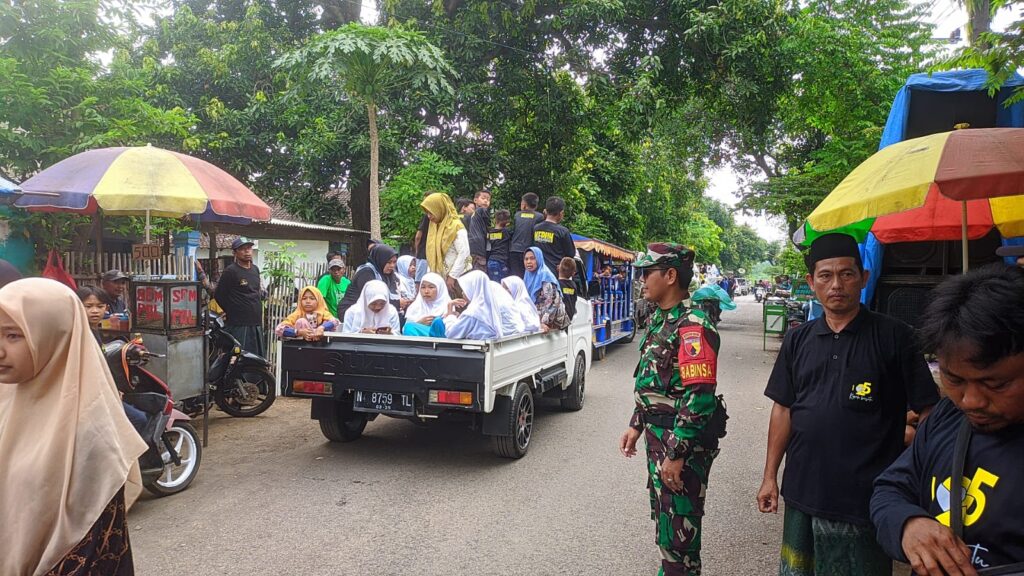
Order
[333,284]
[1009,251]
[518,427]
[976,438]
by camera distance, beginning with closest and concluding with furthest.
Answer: [976,438] < [1009,251] < [518,427] < [333,284]

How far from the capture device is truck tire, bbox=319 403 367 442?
6.11m

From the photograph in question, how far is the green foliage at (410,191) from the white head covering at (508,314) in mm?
5212

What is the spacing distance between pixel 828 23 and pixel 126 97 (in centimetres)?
1116

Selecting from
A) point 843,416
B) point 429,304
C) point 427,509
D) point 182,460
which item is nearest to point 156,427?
point 182,460

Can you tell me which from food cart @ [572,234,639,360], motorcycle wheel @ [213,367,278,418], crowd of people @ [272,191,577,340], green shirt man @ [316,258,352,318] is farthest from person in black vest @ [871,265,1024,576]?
food cart @ [572,234,639,360]

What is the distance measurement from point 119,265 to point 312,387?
493 cm

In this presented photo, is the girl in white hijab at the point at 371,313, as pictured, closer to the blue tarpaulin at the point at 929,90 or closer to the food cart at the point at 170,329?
the food cart at the point at 170,329

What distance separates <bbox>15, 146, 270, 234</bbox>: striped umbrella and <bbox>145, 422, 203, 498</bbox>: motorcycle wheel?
2054 millimetres

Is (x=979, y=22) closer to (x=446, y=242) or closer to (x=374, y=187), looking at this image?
(x=446, y=242)

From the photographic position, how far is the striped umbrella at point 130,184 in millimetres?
5781

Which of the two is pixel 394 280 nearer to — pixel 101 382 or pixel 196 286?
pixel 196 286

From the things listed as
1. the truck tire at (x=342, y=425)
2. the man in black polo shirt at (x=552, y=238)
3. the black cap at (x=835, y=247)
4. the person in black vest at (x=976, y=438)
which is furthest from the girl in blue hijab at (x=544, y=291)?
the person in black vest at (x=976, y=438)

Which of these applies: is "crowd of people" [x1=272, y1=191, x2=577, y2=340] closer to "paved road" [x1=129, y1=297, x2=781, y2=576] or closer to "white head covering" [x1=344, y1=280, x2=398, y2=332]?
"white head covering" [x1=344, y1=280, x2=398, y2=332]

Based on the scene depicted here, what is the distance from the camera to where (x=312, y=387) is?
5.56 meters
